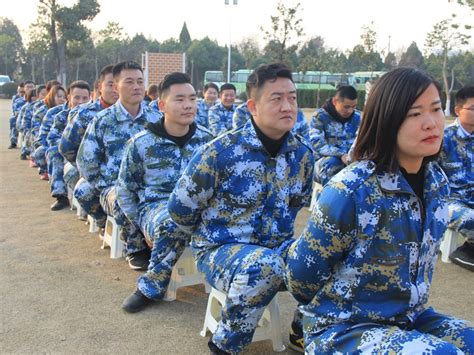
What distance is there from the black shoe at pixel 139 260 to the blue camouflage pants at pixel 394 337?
2.43 meters

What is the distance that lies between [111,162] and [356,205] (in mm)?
3286

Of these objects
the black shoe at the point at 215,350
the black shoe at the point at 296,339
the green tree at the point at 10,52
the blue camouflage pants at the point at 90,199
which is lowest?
the black shoe at the point at 296,339

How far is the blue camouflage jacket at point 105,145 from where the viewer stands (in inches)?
180

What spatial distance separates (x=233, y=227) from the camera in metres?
2.77

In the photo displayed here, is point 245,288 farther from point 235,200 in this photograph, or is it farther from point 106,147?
point 106,147

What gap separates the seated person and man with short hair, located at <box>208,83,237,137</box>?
22.7 ft

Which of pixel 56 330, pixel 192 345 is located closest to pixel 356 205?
pixel 192 345

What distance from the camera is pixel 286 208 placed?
2.87m

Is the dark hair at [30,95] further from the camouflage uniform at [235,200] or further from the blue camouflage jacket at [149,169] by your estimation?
the camouflage uniform at [235,200]

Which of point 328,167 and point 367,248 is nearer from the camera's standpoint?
point 367,248

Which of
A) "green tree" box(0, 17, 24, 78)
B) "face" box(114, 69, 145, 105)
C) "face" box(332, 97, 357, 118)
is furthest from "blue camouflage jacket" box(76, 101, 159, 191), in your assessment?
"green tree" box(0, 17, 24, 78)

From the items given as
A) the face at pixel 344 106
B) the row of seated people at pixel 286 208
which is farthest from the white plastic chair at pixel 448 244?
the row of seated people at pixel 286 208

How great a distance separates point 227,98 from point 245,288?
6.75 meters

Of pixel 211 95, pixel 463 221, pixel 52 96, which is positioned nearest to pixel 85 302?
pixel 463 221
